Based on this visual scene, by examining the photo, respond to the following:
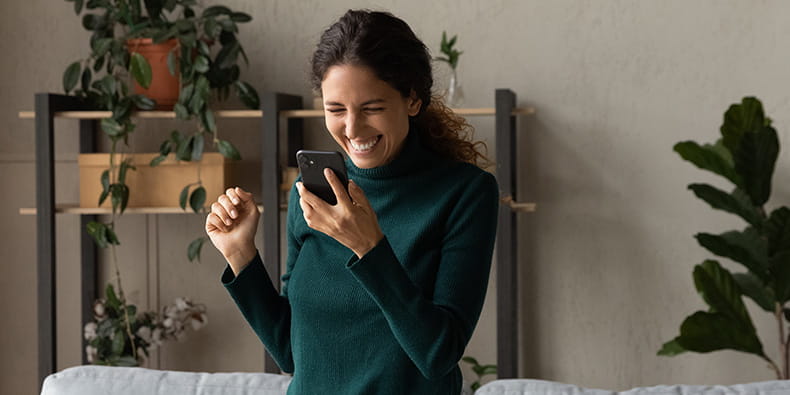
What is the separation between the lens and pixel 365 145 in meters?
1.05

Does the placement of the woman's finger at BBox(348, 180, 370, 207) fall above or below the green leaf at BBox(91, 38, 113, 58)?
below

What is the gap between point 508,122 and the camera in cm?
274

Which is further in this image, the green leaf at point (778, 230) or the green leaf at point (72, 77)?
the green leaf at point (72, 77)

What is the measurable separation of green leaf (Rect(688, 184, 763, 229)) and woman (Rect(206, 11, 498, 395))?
1685mm

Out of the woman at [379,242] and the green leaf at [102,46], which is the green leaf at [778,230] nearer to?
the woman at [379,242]

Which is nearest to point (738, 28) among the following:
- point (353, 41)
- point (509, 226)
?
point (509, 226)

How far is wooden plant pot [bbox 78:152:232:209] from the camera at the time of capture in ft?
9.46

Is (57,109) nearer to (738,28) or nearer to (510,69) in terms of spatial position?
(510,69)

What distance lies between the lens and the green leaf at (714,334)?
2.54 meters

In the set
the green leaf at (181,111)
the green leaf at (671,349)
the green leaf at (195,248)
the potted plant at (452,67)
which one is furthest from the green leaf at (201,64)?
the green leaf at (671,349)

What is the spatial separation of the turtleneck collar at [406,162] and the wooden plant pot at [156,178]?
1.81 metres

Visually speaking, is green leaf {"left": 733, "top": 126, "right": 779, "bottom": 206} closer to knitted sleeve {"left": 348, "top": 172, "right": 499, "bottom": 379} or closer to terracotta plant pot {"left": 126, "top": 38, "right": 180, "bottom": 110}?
knitted sleeve {"left": 348, "top": 172, "right": 499, "bottom": 379}

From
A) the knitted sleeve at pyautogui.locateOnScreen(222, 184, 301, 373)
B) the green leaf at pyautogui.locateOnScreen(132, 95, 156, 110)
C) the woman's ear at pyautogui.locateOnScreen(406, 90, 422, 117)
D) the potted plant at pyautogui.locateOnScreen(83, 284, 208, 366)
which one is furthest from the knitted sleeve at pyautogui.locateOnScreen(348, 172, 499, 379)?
the potted plant at pyautogui.locateOnScreen(83, 284, 208, 366)

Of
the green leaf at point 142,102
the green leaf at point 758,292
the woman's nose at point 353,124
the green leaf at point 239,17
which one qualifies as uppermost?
the green leaf at point 239,17
